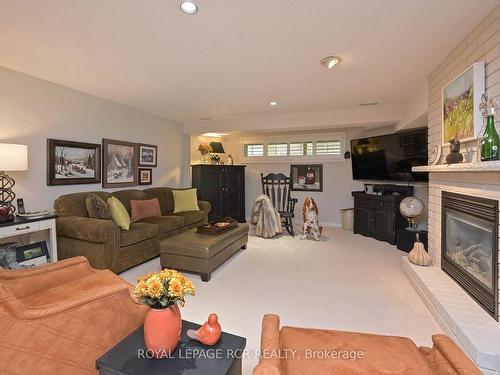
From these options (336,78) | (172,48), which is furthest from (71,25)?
(336,78)

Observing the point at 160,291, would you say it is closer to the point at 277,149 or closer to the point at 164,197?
the point at 164,197

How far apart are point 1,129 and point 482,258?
188 inches

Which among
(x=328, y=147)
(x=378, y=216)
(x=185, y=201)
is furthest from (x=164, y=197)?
(x=378, y=216)

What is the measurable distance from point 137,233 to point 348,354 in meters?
2.86

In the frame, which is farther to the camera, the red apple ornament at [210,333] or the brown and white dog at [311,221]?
the brown and white dog at [311,221]

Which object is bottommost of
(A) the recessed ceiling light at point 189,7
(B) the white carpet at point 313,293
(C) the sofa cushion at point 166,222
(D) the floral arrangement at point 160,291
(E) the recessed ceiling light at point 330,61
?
(B) the white carpet at point 313,293

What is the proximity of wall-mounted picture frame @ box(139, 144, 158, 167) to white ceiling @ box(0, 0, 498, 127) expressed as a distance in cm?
129

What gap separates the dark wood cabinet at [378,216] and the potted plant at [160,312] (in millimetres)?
4246

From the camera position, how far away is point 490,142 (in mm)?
1768

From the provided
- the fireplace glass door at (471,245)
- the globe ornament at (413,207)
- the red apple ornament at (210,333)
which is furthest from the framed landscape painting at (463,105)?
the red apple ornament at (210,333)

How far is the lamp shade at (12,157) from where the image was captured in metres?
2.55

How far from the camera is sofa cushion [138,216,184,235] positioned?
3828 millimetres

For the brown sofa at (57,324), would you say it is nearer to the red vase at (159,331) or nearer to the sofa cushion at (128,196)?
the red vase at (159,331)

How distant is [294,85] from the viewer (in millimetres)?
3371
